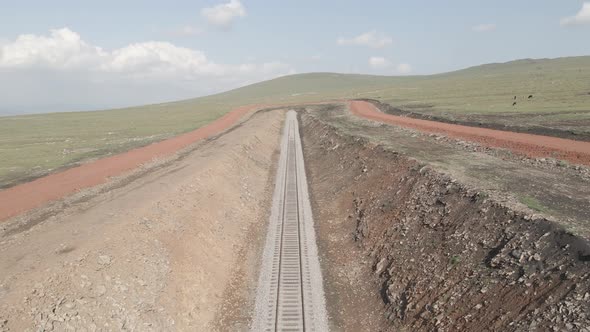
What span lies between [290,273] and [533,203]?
44.4ft

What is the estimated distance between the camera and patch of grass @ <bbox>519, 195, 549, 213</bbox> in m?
19.0

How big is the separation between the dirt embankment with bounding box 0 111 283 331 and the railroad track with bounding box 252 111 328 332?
2.99 feet

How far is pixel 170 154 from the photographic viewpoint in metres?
54.3

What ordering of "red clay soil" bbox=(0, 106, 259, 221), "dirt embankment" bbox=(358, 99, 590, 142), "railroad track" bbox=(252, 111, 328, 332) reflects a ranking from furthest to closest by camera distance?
1. "dirt embankment" bbox=(358, 99, 590, 142)
2. "red clay soil" bbox=(0, 106, 259, 221)
3. "railroad track" bbox=(252, 111, 328, 332)

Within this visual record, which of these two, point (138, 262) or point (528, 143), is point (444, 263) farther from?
point (528, 143)

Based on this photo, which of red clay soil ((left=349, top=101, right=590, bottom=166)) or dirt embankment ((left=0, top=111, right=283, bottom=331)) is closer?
dirt embankment ((left=0, top=111, right=283, bottom=331))

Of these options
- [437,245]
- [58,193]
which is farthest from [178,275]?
[58,193]

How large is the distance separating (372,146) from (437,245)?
78.4ft

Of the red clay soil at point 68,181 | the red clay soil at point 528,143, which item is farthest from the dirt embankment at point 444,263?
the red clay soil at point 68,181

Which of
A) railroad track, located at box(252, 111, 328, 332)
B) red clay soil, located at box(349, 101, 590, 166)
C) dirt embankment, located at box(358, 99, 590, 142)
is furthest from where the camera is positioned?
dirt embankment, located at box(358, 99, 590, 142)

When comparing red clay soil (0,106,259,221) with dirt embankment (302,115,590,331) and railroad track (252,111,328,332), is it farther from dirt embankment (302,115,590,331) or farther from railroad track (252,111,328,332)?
dirt embankment (302,115,590,331)

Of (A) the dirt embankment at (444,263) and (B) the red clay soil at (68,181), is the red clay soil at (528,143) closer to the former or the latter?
(A) the dirt embankment at (444,263)

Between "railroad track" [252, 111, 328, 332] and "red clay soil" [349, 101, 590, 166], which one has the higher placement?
"red clay soil" [349, 101, 590, 166]

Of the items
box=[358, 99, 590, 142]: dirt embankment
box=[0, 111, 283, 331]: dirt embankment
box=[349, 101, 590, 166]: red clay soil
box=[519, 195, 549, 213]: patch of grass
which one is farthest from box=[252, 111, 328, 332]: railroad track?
box=[358, 99, 590, 142]: dirt embankment
